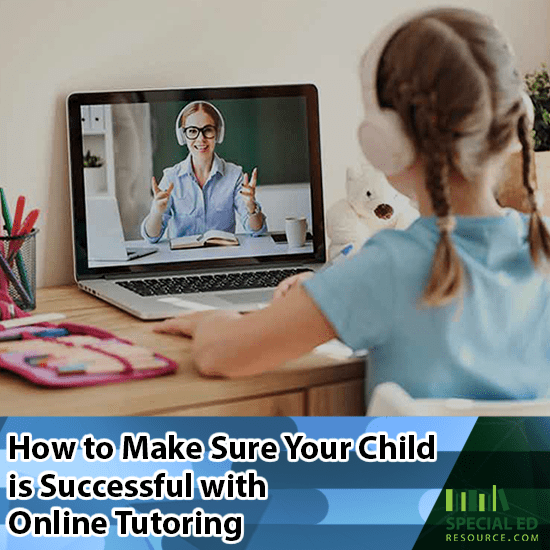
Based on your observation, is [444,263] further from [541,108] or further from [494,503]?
[541,108]


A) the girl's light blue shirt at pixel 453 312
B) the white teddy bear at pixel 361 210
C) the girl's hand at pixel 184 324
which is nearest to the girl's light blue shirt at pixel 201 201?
the white teddy bear at pixel 361 210

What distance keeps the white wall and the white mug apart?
163 mm

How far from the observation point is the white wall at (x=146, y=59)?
161cm

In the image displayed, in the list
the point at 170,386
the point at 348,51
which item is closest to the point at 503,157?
the point at 170,386

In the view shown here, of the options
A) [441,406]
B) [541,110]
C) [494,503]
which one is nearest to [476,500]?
[494,503]

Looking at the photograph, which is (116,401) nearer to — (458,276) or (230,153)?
(458,276)

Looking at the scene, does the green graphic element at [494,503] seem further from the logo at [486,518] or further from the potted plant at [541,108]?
the potted plant at [541,108]

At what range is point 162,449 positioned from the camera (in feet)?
3.43

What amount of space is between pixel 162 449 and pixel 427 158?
0.40 m

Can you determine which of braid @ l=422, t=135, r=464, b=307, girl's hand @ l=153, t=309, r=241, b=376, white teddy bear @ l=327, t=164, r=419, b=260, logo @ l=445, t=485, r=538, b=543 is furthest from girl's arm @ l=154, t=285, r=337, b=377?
white teddy bear @ l=327, t=164, r=419, b=260

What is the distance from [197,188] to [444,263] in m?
0.76

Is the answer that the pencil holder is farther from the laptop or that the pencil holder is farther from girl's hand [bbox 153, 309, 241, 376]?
girl's hand [bbox 153, 309, 241, 376]

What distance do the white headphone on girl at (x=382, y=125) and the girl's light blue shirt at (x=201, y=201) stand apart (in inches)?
24.8

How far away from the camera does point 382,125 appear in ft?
3.35
